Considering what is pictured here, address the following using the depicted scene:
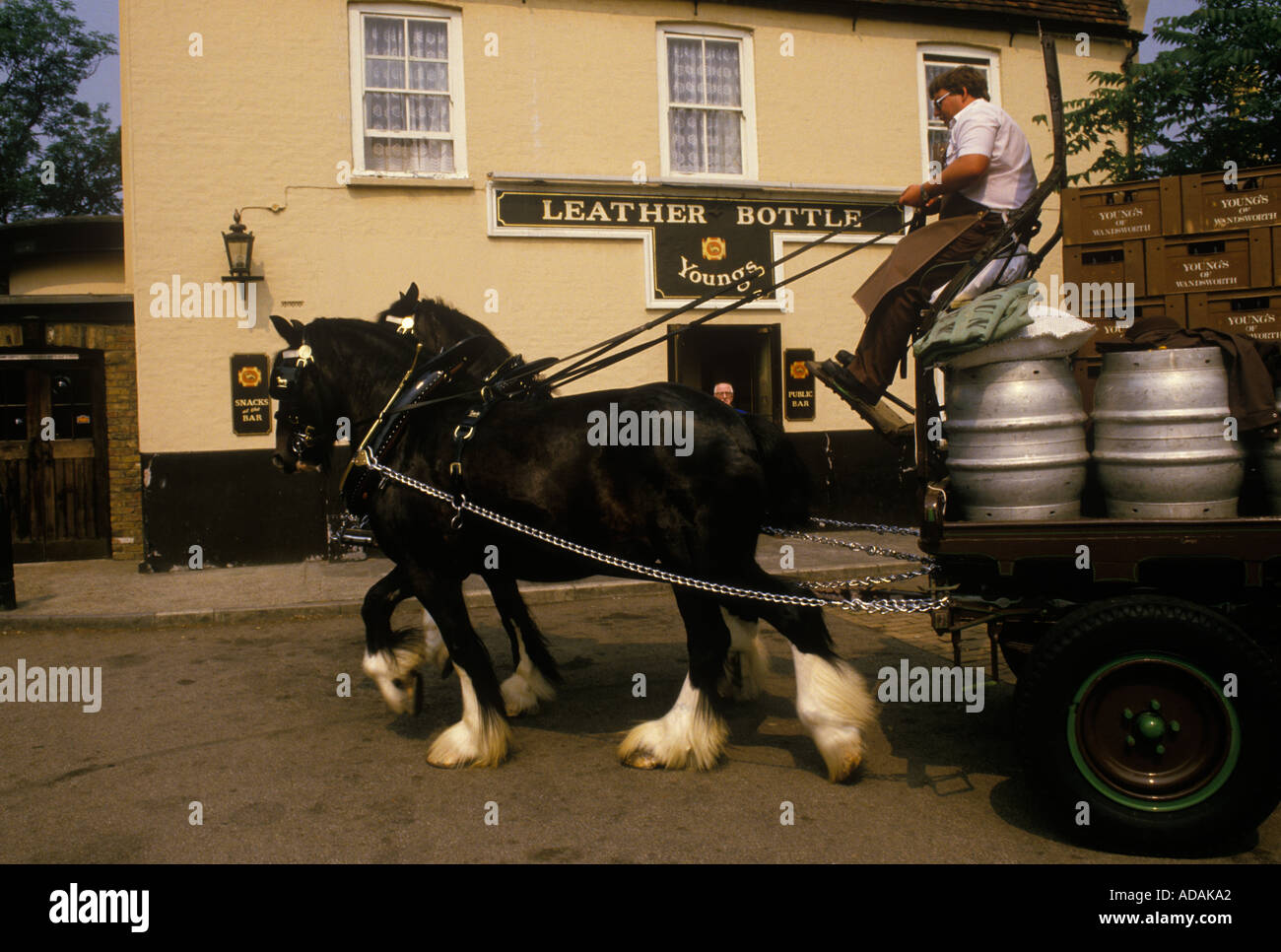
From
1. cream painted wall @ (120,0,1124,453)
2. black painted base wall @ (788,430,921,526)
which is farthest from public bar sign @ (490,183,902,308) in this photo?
black painted base wall @ (788,430,921,526)

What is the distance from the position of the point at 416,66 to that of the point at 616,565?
869cm

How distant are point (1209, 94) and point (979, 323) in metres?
8.56

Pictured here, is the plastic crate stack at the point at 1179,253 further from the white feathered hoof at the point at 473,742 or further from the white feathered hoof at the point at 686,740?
the white feathered hoof at the point at 473,742

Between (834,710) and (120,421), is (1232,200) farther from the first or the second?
(120,421)

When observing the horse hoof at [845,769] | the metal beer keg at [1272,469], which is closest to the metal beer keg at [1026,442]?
the metal beer keg at [1272,469]

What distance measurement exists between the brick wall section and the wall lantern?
2.12 m

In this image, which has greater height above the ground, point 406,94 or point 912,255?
point 406,94

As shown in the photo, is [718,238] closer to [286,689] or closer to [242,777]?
[286,689]

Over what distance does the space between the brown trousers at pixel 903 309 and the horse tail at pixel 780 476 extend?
19.0 inches

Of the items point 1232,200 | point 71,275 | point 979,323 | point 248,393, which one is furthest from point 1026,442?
point 71,275

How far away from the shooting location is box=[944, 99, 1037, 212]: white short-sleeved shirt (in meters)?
4.42

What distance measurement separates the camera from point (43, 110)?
26.6 m

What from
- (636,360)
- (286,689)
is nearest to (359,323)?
(286,689)

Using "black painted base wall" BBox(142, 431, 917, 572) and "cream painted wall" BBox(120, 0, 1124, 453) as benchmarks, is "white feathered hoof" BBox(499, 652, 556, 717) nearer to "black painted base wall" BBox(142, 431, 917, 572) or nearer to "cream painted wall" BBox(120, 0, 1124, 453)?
"black painted base wall" BBox(142, 431, 917, 572)
